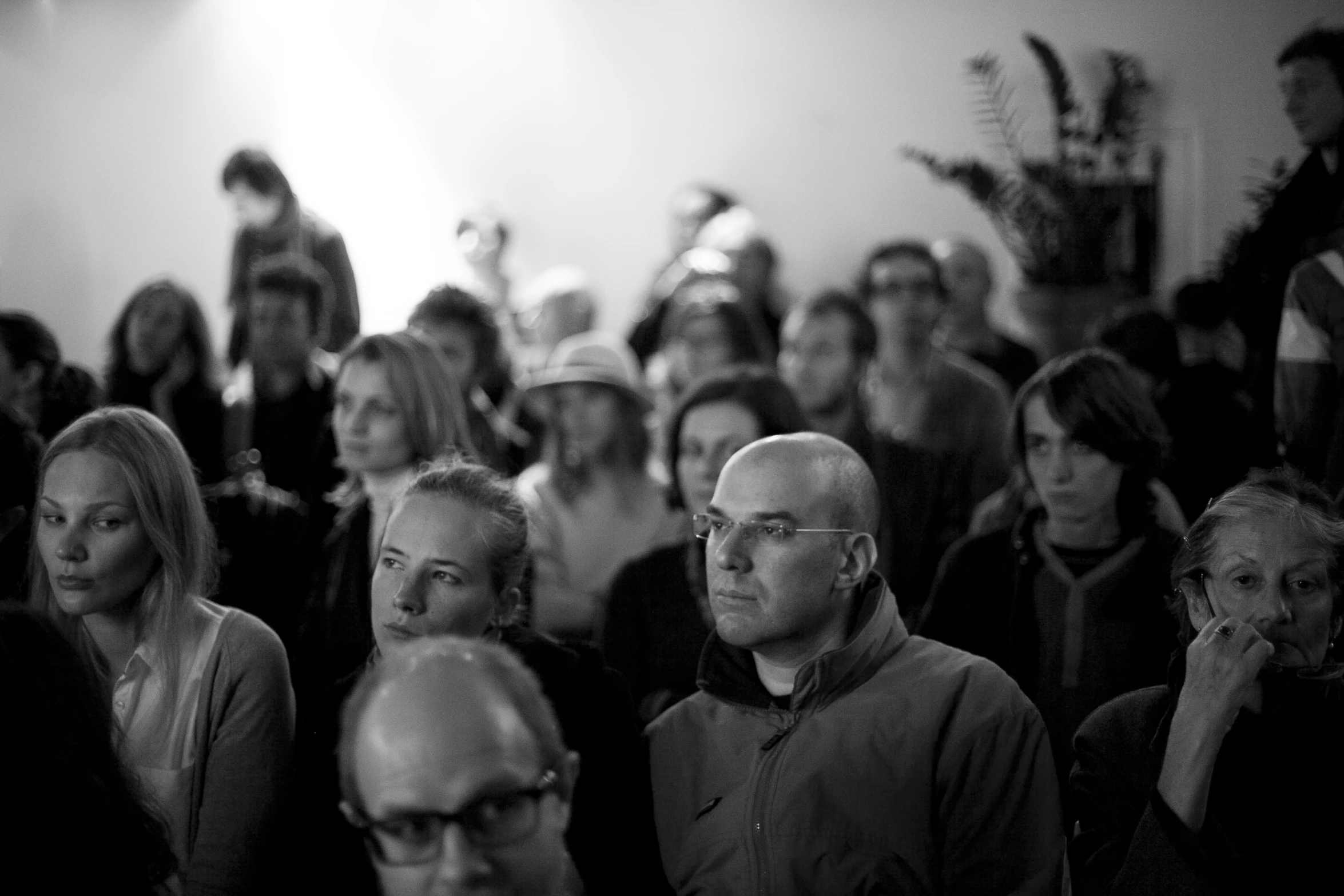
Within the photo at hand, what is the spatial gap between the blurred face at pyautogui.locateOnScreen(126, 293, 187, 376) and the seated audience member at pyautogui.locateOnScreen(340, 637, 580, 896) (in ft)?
10.5

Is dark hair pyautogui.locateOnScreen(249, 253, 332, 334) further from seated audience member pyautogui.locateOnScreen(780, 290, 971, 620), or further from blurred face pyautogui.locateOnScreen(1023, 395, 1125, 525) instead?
blurred face pyautogui.locateOnScreen(1023, 395, 1125, 525)

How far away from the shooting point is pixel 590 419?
401cm

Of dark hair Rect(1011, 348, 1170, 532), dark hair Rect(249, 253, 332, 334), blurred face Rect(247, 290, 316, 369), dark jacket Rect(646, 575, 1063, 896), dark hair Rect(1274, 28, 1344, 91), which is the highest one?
dark hair Rect(1274, 28, 1344, 91)

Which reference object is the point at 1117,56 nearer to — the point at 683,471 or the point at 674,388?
the point at 674,388

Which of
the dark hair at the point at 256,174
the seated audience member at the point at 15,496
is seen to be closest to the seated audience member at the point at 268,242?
the dark hair at the point at 256,174

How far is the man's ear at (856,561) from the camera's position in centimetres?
228

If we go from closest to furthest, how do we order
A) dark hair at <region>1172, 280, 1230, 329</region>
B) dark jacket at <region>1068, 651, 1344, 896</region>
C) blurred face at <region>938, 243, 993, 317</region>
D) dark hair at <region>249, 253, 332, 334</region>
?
dark jacket at <region>1068, 651, 1344, 896</region>, dark hair at <region>1172, 280, 1230, 329</region>, dark hair at <region>249, 253, 332, 334</region>, blurred face at <region>938, 243, 993, 317</region>

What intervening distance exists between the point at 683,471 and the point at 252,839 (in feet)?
4.42

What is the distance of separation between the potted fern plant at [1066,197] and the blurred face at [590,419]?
267 centimetres

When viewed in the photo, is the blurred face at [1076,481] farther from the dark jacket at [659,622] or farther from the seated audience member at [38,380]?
the seated audience member at [38,380]

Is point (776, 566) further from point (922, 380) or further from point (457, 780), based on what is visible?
point (922, 380)

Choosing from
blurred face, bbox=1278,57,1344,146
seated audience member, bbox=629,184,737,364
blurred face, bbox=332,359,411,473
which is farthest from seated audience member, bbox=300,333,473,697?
seated audience member, bbox=629,184,737,364

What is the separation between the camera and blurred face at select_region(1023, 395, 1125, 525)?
280 centimetres

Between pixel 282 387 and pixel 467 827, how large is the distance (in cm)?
314
